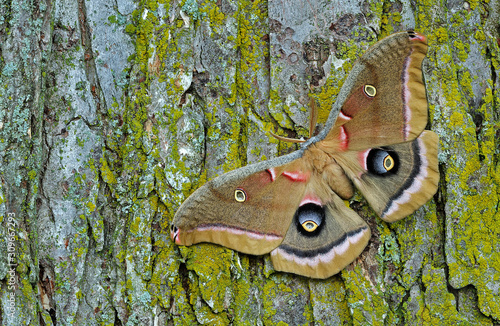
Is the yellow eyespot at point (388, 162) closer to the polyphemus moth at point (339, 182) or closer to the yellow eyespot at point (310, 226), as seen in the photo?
the polyphemus moth at point (339, 182)

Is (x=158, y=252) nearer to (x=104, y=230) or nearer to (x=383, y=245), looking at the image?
(x=104, y=230)

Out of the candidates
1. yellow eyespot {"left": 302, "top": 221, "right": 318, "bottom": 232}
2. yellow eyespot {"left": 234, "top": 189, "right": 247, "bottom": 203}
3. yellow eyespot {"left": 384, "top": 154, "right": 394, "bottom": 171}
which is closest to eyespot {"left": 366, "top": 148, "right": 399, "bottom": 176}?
yellow eyespot {"left": 384, "top": 154, "right": 394, "bottom": 171}

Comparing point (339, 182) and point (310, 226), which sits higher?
point (339, 182)

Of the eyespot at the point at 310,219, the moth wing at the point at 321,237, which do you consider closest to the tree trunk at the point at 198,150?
Result: the moth wing at the point at 321,237

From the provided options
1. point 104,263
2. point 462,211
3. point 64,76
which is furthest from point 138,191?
point 462,211

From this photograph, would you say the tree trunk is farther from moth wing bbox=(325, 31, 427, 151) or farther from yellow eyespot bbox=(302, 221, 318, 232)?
yellow eyespot bbox=(302, 221, 318, 232)

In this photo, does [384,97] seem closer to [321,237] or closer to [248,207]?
[321,237]

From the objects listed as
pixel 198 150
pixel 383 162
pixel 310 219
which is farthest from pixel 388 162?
pixel 198 150

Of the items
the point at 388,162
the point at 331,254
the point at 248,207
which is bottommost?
the point at 331,254
